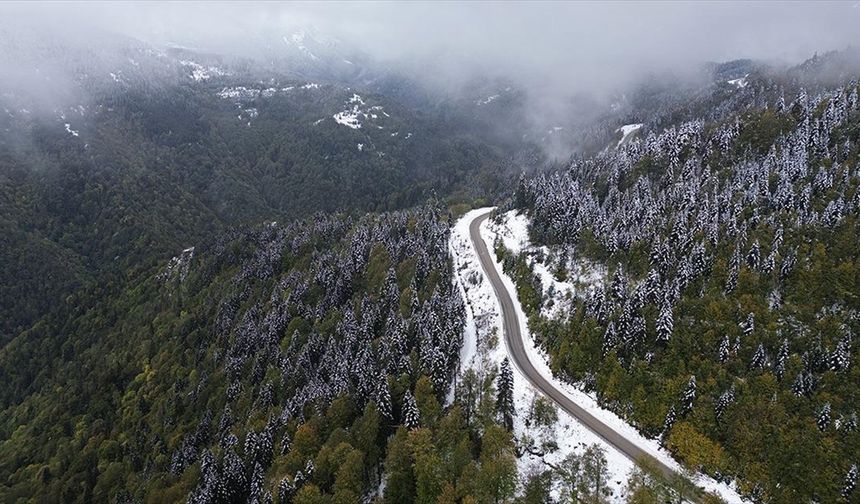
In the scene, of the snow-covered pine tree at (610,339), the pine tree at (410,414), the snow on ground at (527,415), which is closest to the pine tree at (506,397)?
the snow on ground at (527,415)

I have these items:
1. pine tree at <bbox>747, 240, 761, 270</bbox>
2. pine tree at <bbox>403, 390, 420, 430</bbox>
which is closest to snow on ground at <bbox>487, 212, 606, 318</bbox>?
pine tree at <bbox>747, 240, 761, 270</bbox>

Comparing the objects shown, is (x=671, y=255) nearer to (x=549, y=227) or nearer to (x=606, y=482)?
(x=549, y=227)

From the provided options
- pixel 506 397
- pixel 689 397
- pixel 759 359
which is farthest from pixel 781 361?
pixel 506 397

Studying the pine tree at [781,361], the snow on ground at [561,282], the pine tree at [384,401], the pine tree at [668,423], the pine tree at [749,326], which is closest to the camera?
the pine tree at [668,423]

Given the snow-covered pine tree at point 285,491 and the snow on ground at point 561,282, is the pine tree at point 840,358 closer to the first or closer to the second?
the snow on ground at point 561,282

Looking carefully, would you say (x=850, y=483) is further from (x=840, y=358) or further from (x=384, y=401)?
(x=384, y=401)

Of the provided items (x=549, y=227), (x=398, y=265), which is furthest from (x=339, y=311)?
(x=549, y=227)
